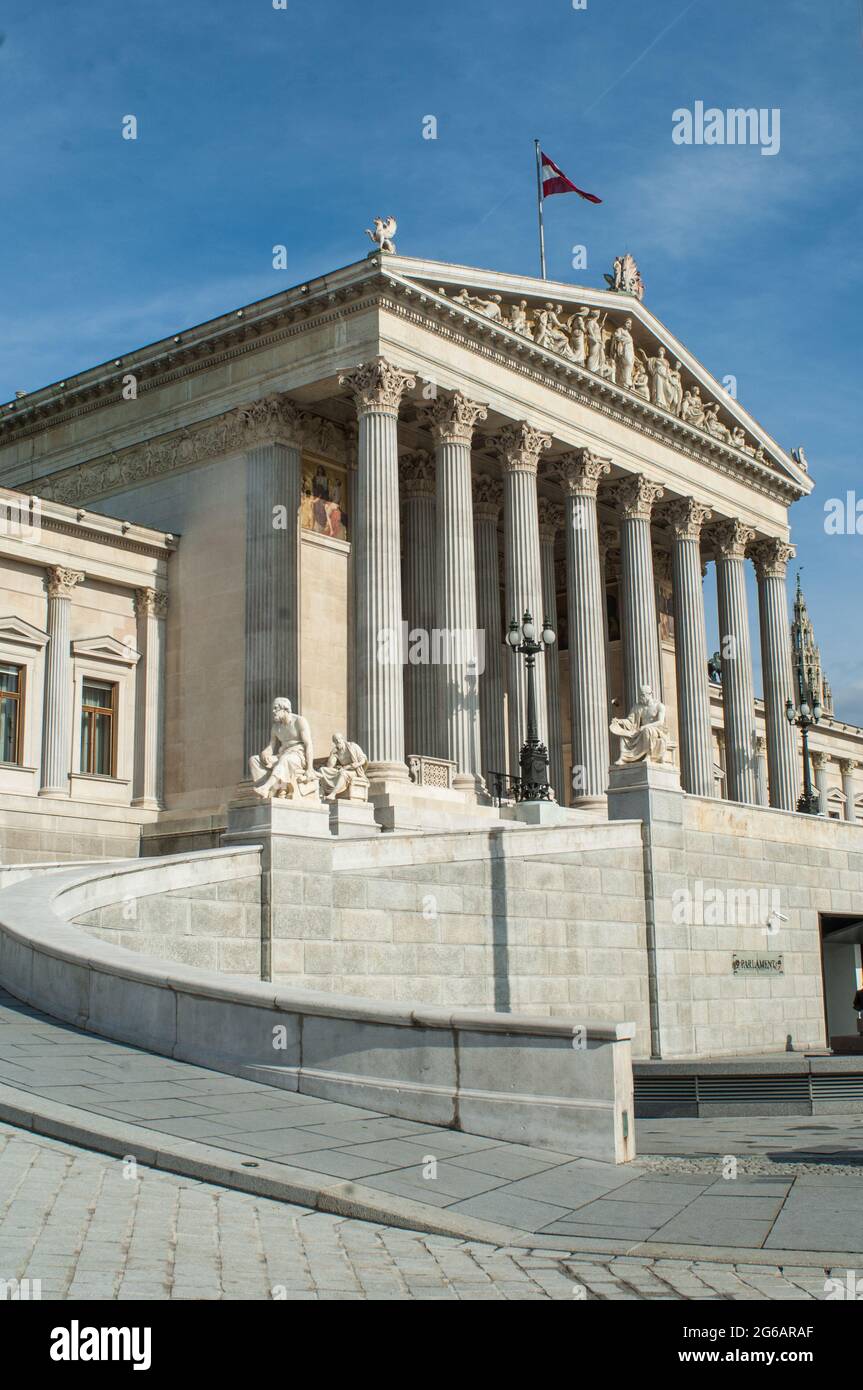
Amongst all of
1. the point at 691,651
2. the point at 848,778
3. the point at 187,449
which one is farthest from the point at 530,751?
the point at 848,778

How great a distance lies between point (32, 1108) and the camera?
10922 millimetres

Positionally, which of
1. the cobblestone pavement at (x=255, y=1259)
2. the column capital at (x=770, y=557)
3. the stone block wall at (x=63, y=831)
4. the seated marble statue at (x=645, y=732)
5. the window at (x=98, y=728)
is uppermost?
the column capital at (x=770, y=557)

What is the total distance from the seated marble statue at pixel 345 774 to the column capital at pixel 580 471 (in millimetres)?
19268

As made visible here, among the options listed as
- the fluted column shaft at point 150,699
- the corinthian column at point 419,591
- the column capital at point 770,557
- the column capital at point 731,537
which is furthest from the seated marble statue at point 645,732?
the column capital at point 770,557

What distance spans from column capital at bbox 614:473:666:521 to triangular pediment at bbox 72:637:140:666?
57.1 feet

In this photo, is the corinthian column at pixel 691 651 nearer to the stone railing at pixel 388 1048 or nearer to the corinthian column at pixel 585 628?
the corinthian column at pixel 585 628

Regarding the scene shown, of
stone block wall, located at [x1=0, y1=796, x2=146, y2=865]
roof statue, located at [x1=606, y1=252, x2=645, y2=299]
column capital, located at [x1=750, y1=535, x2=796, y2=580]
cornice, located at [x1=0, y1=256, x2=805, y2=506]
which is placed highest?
roof statue, located at [x1=606, y1=252, x2=645, y2=299]

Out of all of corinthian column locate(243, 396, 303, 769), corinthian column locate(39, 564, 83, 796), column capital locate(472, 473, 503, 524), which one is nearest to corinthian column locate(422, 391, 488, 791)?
corinthian column locate(243, 396, 303, 769)

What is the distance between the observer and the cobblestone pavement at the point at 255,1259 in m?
7.70

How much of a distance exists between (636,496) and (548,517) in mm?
4405

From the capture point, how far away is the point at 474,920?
28172 mm

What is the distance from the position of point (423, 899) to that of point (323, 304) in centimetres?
1911

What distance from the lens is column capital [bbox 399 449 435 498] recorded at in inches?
1828

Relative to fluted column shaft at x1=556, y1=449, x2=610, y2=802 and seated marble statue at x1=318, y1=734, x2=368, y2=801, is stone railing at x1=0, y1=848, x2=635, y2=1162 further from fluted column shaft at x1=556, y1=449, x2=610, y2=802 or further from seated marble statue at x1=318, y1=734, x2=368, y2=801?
fluted column shaft at x1=556, y1=449, x2=610, y2=802
